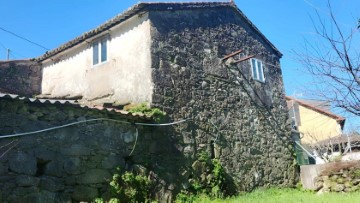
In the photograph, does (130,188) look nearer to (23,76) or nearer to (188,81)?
(188,81)

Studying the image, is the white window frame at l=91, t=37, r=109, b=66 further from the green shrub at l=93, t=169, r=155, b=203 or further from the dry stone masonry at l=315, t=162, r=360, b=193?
the dry stone masonry at l=315, t=162, r=360, b=193

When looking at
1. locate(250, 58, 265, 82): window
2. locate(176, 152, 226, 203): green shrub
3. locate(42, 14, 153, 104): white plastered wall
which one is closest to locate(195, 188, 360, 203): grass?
locate(176, 152, 226, 203): green shrub

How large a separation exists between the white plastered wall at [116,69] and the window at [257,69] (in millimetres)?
4827

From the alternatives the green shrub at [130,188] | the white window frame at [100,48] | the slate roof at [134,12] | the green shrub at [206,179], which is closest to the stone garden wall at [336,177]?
the green shrub at [206,179]

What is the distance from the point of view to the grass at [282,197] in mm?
7887

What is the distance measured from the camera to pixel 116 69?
30.8 feet

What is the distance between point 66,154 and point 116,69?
3.64 m

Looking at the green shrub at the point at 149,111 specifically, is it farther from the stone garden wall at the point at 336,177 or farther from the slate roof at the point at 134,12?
the stone garden wall at the point at 336,177

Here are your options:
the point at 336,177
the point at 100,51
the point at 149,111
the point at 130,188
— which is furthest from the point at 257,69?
the point at 130,188

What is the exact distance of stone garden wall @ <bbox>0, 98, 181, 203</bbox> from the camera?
5613 millimetres

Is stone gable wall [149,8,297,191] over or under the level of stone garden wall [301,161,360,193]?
over

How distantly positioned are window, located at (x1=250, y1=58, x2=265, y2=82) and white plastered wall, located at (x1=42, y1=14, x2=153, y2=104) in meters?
4.83

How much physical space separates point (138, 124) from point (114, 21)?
3.31 m

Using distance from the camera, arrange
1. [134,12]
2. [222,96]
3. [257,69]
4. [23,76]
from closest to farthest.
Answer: [134,12], [222,96], [23,76], [257,69]
